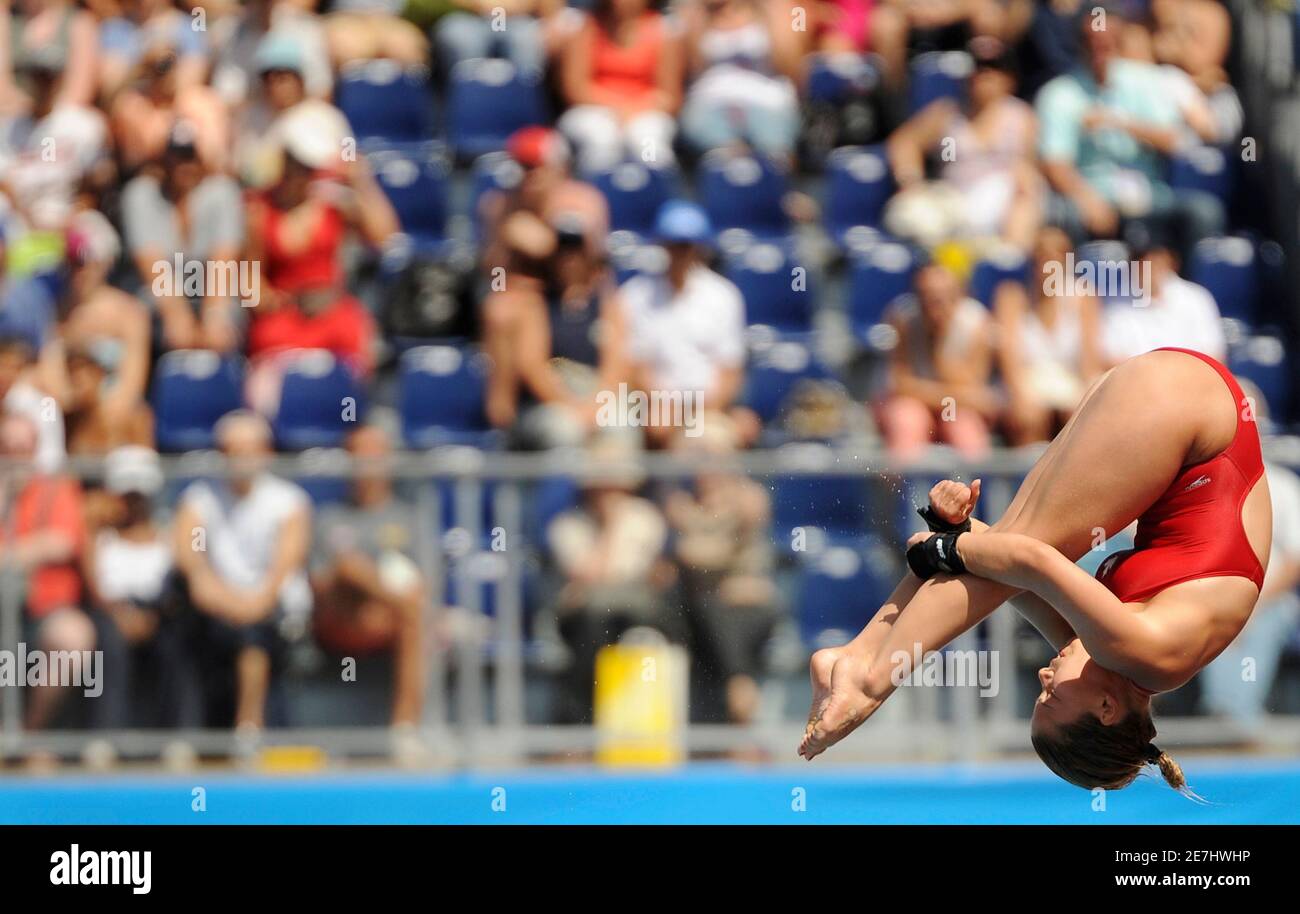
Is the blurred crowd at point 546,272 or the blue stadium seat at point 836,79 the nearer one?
the blurred crowd at point 546,272

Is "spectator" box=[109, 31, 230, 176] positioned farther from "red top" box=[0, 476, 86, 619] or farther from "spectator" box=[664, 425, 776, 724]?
"spectator" box=[664, 425, 776, 724]

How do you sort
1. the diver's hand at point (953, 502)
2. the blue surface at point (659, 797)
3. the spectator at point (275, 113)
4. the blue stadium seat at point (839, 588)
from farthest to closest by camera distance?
the spectator at point (275, 113) → the blue stadium seat at point (839, 588) → the blue surface at point (659, 797) → the diver's hand at point (953, 502)

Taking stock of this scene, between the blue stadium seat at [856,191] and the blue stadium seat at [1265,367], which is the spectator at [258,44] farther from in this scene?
the blue stadium seat at [1265,367]

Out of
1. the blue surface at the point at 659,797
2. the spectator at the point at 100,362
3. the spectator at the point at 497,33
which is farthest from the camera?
the spectator at the point at 497,33

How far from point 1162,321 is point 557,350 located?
2.43 meters

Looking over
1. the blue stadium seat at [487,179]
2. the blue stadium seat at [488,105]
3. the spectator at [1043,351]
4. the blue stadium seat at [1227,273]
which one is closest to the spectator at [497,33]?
the blue stadium seat at [488,105]

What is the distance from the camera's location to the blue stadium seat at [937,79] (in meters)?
9.42

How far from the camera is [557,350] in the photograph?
8.08 metres

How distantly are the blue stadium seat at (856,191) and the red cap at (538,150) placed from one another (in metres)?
1.26

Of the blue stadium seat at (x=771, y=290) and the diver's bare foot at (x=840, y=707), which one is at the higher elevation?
the blue stadium seat at (x=771, y=290)

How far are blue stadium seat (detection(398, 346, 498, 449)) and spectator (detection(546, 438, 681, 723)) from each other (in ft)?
3.44

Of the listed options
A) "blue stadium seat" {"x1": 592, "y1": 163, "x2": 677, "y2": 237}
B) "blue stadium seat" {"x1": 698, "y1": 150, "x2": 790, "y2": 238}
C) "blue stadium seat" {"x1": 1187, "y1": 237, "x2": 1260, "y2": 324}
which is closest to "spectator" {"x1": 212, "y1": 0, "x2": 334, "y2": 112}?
"blue stadium seat" {"x1": 592, "y1": 163, "x2": 677, "y2": 237}

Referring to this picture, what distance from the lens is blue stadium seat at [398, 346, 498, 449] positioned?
820 cm
